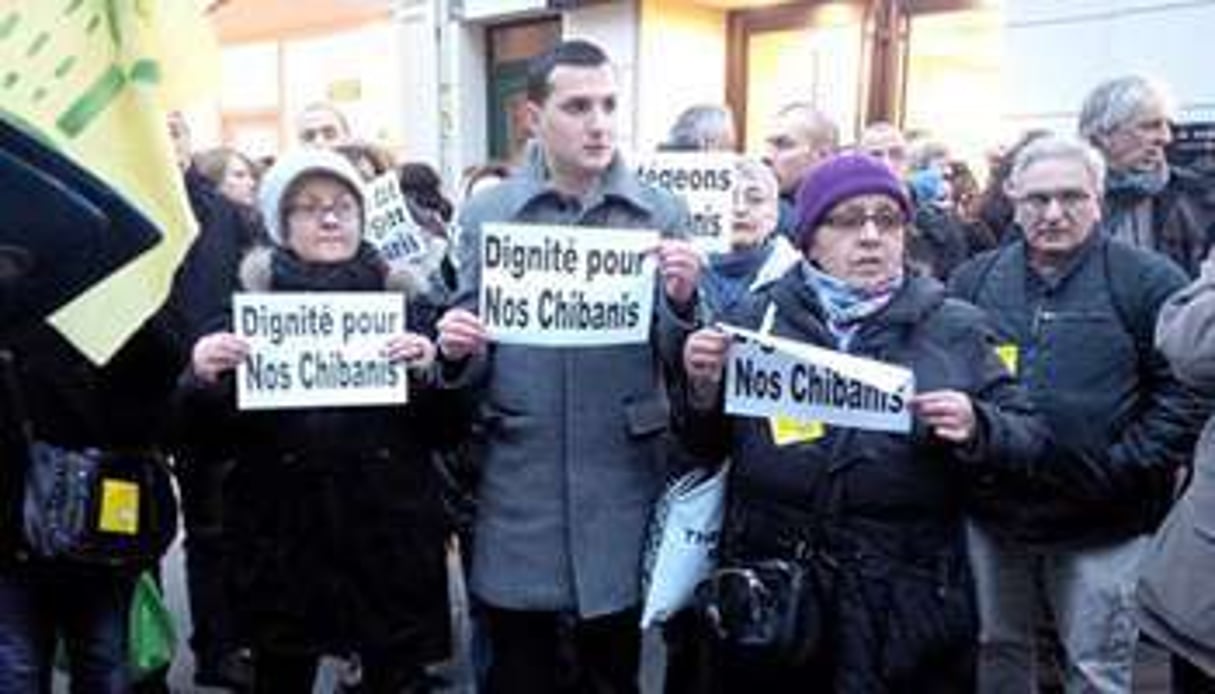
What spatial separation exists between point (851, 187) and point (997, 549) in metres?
1.47

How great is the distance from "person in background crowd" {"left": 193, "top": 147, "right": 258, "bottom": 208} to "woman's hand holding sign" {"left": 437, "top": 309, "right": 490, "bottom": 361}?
2624mm

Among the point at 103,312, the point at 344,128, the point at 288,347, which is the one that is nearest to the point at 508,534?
the point at 288,347

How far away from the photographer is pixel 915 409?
9.30 ft

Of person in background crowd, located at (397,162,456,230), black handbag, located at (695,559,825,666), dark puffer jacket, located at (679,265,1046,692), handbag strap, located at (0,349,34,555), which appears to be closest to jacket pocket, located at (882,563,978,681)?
dark puffer jacket, located at (679,265,1046,692)

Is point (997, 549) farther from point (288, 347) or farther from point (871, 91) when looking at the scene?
point (871, 91)

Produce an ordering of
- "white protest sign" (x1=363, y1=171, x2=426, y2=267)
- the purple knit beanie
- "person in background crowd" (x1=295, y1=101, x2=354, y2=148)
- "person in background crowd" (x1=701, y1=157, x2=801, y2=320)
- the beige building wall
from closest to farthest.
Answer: the purple knit beanie
"person in background crowd" (x1=701, y1=157, x2=801, y2=320)
"white protest sign" (x1=363, y1=171, x2=426, y2=267)
"person in background crowd" (x1=295, y1=101, x2=354, y2=148)
the beige building wall

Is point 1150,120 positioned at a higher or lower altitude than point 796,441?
higher

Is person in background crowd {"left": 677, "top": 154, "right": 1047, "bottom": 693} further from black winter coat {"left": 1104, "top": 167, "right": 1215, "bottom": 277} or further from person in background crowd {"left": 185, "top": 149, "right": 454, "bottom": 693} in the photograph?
black winter coat {"left": 1104, "top": 167, "right": 1215, "bottom": 277}

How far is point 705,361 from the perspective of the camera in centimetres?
306

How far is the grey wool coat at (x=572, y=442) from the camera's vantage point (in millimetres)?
3307

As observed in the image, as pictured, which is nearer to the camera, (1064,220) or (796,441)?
(796,441)

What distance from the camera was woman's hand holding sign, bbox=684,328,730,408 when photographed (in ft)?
9.98

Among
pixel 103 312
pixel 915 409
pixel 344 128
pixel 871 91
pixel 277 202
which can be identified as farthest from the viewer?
pixel 871 91

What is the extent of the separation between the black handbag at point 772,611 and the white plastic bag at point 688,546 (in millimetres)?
200
